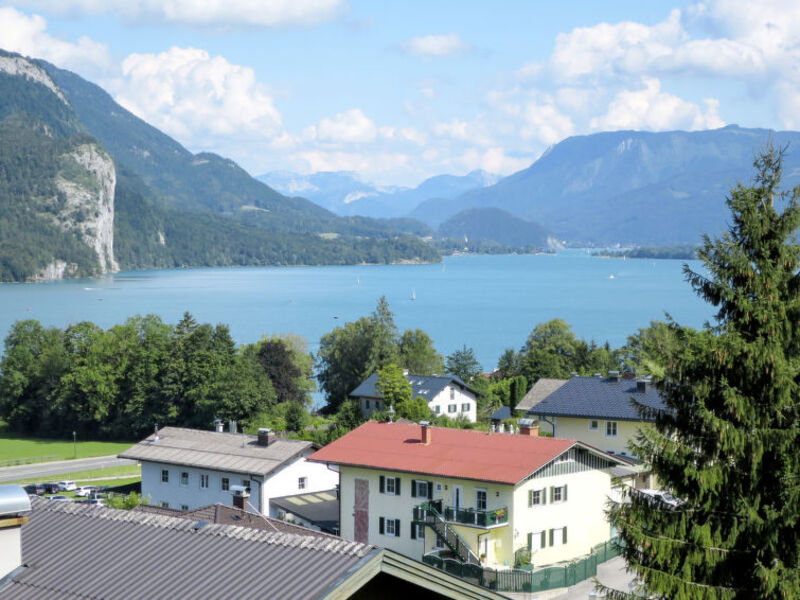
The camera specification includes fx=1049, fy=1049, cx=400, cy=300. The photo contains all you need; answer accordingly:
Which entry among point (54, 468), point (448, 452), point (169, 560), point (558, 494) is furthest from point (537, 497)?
point (54, 468)

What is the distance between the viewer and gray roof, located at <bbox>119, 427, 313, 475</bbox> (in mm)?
43000

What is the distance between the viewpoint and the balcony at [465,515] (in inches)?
1248

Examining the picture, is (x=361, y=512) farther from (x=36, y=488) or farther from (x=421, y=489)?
(x=36, y=488)

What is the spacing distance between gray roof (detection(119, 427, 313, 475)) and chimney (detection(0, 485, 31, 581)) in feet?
115

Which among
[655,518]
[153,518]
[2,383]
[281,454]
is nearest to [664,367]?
[655,518]

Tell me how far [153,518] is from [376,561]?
2.23 meters

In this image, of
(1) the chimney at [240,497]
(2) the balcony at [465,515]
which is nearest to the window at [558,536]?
(2) the balcony at [465,515]

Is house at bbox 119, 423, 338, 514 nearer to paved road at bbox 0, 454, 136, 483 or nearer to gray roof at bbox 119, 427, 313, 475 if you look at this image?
gray roof at bbox 119, 427, 313, 475

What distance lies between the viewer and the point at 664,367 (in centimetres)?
1332

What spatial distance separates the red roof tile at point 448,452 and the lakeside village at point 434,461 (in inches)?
3.9

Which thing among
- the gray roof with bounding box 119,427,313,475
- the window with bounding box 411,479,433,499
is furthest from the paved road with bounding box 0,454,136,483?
the window with bounding box 411,479,433,499

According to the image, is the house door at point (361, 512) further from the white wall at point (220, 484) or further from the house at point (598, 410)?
the house at point (598, 410)

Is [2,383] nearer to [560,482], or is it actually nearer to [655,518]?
[560,482]

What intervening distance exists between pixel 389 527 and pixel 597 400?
16.2 metres
